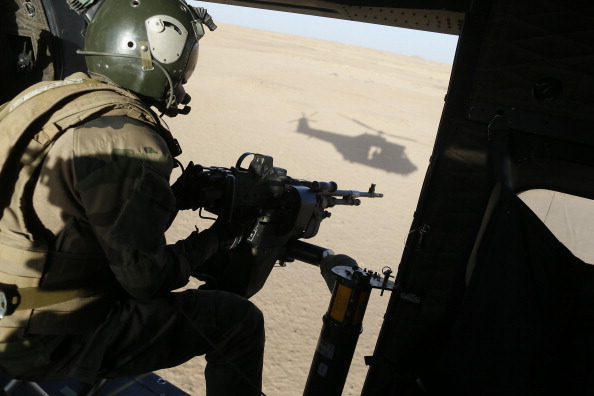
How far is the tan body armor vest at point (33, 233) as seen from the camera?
78.8 inches

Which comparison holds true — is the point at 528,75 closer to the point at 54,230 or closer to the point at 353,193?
the point at 353,193

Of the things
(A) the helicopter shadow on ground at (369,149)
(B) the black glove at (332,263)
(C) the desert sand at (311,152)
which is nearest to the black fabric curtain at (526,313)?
(B) the black glove at (332,263)

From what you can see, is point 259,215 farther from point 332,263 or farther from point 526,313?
point 526,313

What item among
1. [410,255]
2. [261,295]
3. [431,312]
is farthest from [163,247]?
[261,295]

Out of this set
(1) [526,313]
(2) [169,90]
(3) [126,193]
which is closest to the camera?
(1) [526,313]

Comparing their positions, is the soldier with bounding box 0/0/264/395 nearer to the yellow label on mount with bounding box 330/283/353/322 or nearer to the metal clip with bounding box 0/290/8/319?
the metal clip with bounding box 0/290/8/319

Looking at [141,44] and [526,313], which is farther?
[141,44]

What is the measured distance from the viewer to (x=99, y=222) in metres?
2.02

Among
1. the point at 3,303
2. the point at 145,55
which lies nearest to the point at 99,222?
the point at 3,303

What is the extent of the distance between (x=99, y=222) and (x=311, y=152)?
12.7 metres

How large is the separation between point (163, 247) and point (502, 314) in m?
1.41

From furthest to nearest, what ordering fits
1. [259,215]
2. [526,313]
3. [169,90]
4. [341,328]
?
[259,215] < [169,90] < [341,328] < [526,313]

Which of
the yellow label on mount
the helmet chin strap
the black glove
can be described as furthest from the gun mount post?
the helmet chin strap

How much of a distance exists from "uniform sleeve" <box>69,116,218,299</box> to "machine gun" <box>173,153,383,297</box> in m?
0.57
